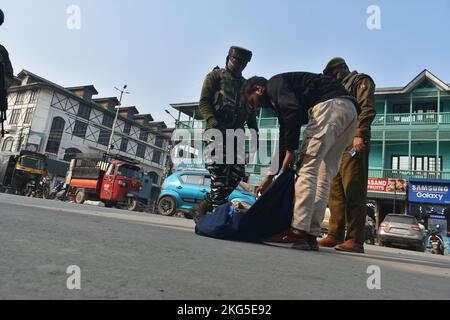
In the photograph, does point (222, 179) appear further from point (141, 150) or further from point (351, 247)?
point (141, 150)

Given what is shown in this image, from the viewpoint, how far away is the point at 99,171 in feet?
52.9

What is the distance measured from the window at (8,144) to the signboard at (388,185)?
118ft

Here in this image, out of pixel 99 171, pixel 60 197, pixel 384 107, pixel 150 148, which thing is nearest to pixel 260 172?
pixel 384 107

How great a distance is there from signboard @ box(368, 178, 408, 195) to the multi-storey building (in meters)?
20.0

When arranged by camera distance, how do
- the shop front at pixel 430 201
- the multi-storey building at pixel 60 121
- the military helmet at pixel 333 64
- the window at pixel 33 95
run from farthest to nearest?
the window at pixel 33 95 → the multi-storey building at pixel 60 121 → the shop front at pixel 430 201 → the military helmet at pixel 333 64

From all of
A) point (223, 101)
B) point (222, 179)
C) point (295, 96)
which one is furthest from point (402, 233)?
point (295, 96)

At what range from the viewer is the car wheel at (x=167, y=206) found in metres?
12.1

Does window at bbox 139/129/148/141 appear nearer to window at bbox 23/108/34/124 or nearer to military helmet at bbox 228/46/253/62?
window at bbox 23/108/34/124

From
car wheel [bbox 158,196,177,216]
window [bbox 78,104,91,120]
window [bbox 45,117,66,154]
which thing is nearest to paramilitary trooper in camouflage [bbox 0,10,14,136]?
car wheel [bbox 158,196,177,216]

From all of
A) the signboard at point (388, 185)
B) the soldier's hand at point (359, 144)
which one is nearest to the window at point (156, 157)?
the signboard at point (388, 185)

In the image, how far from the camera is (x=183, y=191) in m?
12.0

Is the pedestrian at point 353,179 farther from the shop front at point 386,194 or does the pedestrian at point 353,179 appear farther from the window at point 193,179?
the shop front at point 386,194

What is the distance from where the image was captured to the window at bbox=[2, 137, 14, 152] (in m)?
36.4

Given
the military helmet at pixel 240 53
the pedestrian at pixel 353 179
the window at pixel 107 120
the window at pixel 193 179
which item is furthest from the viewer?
the window at pixel 107 120
